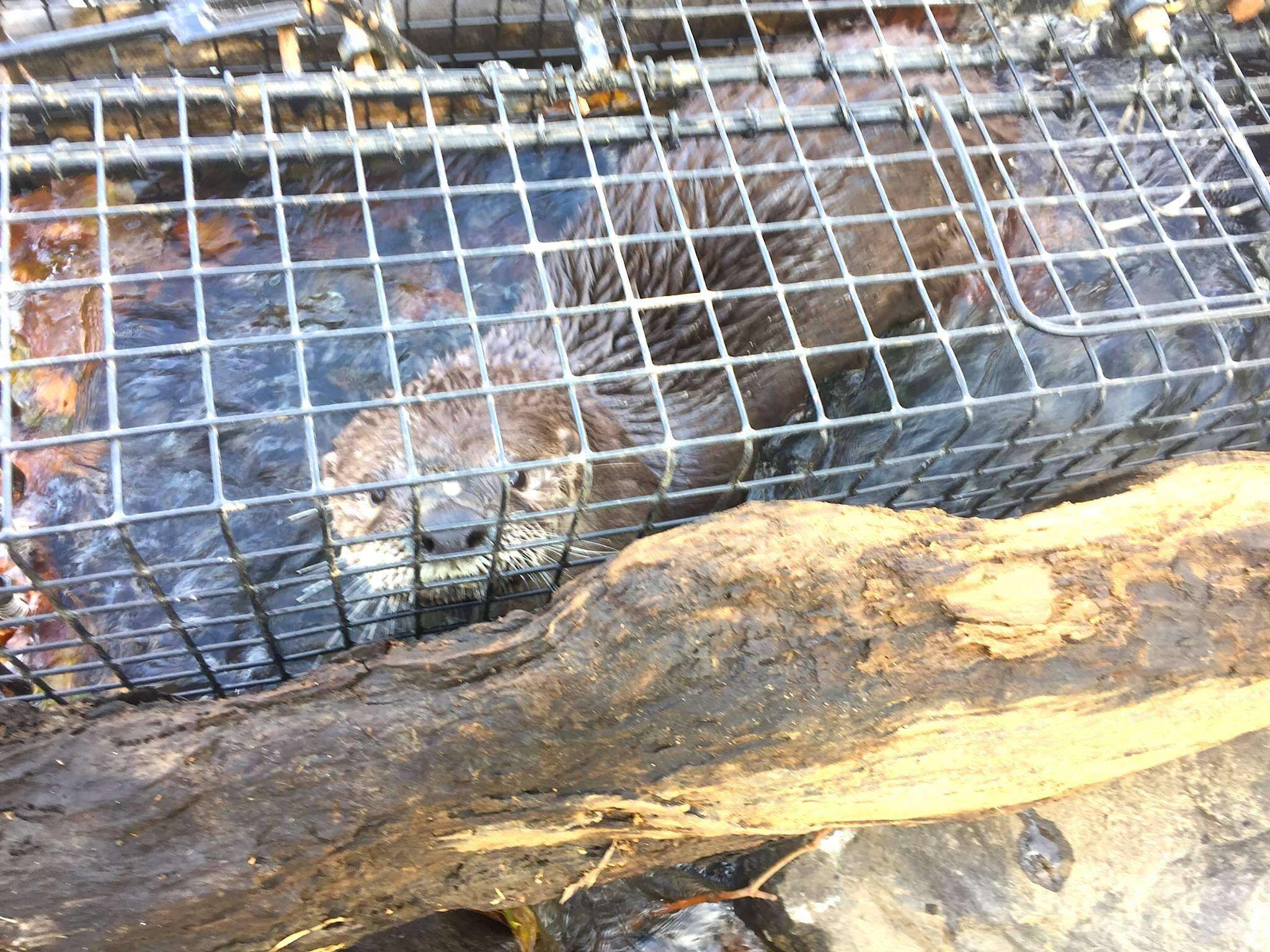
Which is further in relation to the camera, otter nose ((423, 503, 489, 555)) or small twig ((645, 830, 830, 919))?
small twig ((645, 830, 830, 919))

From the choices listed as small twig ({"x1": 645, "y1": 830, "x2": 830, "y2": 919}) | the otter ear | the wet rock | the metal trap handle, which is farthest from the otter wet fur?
the wet rock

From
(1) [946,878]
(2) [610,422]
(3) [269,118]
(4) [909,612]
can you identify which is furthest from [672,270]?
(1) [946,878]

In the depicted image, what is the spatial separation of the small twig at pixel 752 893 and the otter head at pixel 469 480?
0.91 metres

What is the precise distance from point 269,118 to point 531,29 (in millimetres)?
1607

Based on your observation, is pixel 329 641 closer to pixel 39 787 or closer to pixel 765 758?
pixel 39 787

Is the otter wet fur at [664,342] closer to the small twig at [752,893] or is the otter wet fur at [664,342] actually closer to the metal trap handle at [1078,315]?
the metal trap handle at [1078,315]

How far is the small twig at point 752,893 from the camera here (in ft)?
7.97

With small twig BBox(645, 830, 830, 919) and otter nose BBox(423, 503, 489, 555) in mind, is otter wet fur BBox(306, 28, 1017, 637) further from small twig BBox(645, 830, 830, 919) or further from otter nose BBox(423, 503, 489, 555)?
small twig BBox(645, 830, 830, 919)

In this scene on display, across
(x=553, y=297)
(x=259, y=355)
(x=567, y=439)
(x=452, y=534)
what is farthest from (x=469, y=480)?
(x=259, y=355)

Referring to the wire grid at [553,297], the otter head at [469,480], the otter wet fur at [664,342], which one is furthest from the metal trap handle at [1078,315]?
the otter head at [469,480]

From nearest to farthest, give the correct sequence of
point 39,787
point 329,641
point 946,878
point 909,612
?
1. point 39,787
2. point 909,612
3. point 946,878
4. point 329,641

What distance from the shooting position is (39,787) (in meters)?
1.63

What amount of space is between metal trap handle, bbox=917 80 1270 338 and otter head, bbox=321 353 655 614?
0.96 metres

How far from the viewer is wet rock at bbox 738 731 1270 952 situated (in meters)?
2.41
